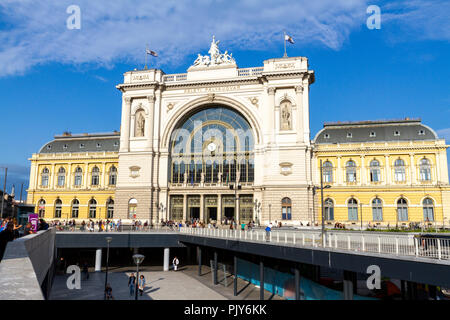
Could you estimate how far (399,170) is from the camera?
63.5m

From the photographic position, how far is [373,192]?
63406 mm

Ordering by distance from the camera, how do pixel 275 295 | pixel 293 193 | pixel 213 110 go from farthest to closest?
pixel 213 110, pixel 293 193, pixel 275 295

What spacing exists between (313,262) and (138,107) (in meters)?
50.8

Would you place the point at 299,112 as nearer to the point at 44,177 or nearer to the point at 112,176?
the point at 112,176

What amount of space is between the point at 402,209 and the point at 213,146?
3344 cm

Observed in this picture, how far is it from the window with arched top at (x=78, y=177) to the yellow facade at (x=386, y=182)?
4770 cm

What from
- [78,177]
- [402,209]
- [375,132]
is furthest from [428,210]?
[78,177]

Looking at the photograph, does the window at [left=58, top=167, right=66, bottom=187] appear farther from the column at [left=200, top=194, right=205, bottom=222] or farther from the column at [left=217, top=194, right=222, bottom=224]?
the column at [left=217, top=194, right=222, bottom=224]

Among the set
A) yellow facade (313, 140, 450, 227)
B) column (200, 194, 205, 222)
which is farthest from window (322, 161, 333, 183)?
column (200, 194, 205, 222)

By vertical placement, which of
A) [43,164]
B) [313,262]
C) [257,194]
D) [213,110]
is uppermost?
[213,110]

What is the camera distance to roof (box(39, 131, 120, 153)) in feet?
265
